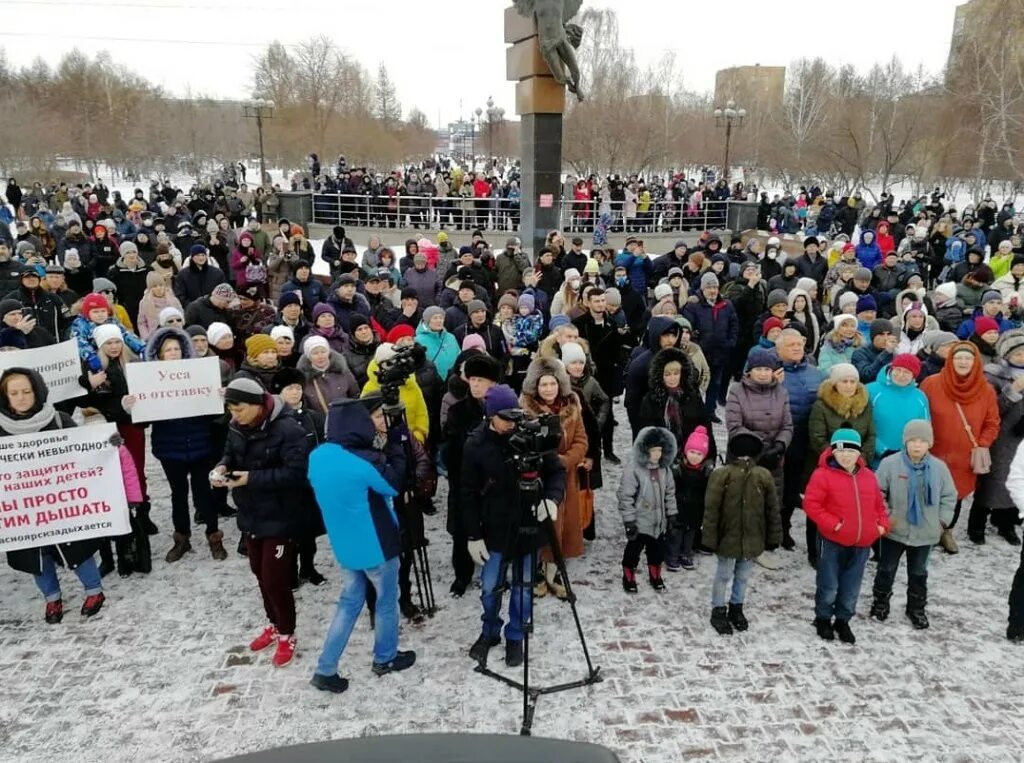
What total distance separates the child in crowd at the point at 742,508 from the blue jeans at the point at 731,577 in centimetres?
1

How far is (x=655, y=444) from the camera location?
4973 millimetres

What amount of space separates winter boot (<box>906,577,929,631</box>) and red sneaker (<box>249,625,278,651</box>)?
422 cm

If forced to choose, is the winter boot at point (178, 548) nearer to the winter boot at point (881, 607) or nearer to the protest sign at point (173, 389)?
the protest sign at point (173, 389)

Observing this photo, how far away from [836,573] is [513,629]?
6.93 feet

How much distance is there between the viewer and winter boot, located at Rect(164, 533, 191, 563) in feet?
18.4

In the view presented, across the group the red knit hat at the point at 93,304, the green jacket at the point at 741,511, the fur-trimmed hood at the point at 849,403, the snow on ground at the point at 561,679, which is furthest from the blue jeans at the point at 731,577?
the red knit hat at the point at 93,304

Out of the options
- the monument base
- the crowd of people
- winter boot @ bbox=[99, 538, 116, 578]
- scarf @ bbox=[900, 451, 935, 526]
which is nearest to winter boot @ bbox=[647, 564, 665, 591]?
the crowd of people

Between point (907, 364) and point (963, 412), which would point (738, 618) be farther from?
point (963, 412)

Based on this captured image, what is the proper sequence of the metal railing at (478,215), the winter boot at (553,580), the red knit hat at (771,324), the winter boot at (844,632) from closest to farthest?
1. the winter boot at (844,632)
2. the winter boot at (553,580)
3. the red knit hat at (771,324)
4. the metal railing at (478,215)

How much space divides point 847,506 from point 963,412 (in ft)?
6.59

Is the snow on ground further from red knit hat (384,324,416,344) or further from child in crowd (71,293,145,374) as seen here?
red knit hat (384,324,416,344)

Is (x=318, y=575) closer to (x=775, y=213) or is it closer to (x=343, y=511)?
(x=343, y=511)

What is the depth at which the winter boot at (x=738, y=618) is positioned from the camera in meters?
4.79

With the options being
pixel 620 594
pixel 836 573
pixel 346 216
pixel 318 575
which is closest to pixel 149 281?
pixel 318 575
